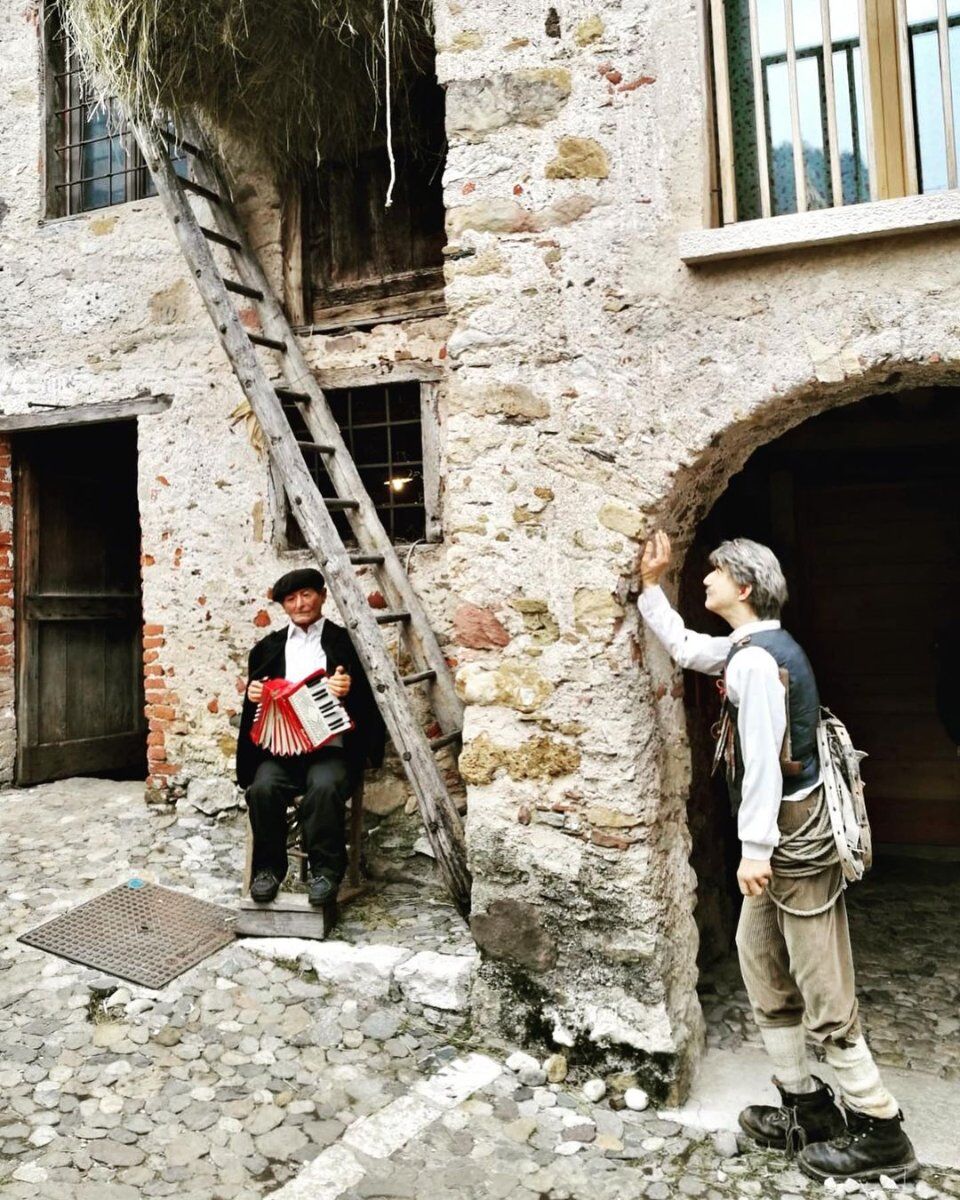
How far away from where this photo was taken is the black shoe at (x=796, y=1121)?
280cm

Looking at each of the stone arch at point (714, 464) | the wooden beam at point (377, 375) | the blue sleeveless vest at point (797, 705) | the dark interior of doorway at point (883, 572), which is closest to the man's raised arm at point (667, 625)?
the stone arch at point (714, 464)

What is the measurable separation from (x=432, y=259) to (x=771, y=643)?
3.21 m

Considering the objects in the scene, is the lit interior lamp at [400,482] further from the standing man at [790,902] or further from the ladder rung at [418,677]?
the standing man at [790,902]

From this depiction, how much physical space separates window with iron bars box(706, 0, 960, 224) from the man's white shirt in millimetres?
2474

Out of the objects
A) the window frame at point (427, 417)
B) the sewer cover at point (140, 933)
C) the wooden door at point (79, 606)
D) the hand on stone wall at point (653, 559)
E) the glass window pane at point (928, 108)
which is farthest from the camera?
the wooden door at point (79, 606)

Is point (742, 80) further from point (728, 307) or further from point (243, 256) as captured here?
point (243, 256)

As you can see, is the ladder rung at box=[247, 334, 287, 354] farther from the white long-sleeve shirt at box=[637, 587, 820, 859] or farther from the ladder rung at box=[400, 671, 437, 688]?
the white long-sleeve shirt at box=[637, 587, 820, 859]

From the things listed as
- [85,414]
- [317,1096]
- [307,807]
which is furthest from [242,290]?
[317,1096]

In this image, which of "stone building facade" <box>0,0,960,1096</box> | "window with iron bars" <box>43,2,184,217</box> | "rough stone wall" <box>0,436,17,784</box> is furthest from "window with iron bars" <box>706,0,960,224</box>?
"rough stone wall" <box>0,436,17,784</box>

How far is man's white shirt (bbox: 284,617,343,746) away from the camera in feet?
13.9

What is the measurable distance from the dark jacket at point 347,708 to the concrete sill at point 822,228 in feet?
7.41

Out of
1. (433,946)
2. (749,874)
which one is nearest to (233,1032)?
(433,946)

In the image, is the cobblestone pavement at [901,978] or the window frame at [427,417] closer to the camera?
the cobblestone pavement at [901,978]

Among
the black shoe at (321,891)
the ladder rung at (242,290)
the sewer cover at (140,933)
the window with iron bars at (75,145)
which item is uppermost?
the window with iron bars at (75,145)
